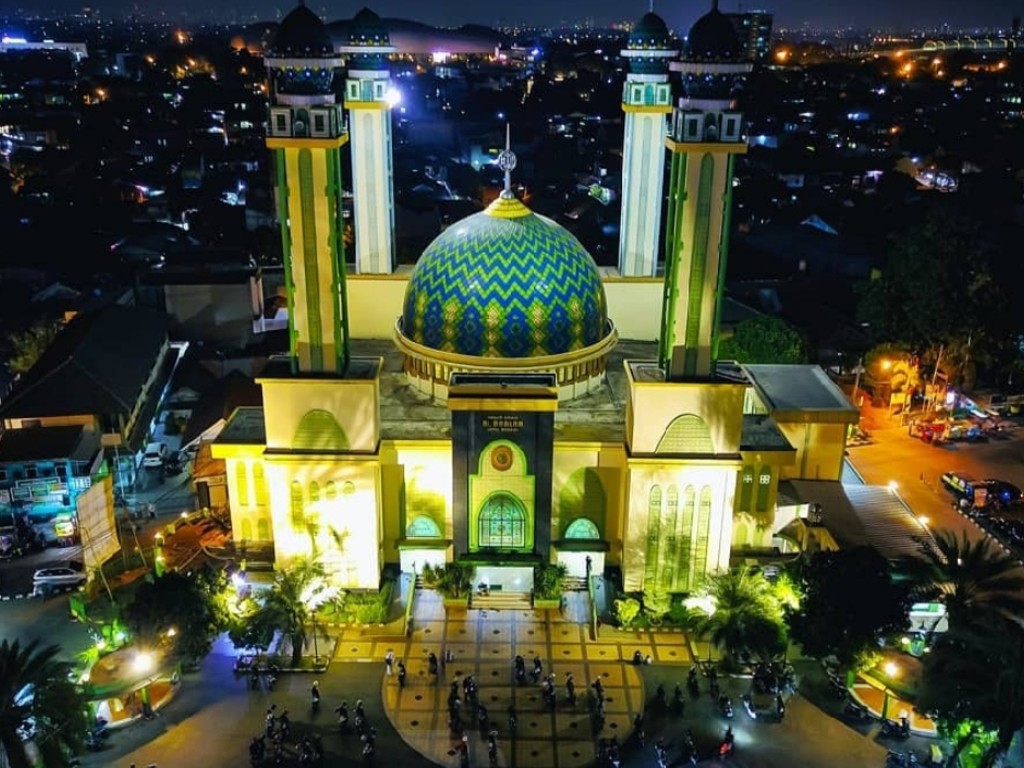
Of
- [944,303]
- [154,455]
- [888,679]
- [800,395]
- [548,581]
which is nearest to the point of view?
[888,679]

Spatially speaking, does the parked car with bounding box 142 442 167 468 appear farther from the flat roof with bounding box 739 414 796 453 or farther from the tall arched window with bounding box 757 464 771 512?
the tall arched window with bounding box 757 464 771 512

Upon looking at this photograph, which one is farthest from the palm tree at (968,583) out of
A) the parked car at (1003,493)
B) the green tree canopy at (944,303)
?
the green tree canopy at (944,303)

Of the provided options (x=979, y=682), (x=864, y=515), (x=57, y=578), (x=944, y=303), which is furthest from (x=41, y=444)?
(x=944, y=303)

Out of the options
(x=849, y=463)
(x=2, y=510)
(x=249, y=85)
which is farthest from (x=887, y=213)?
(x=249, y=85)

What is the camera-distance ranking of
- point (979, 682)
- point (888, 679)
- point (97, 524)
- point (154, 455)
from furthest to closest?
point (154, 455), point (97, 524), point (888, 679), point (979, 682)

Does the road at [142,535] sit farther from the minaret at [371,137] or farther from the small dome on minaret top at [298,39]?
the small dome on minaret top at [298,39]

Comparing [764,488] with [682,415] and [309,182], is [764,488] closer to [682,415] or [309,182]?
[682,415]

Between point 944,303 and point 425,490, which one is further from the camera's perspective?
point 944,303

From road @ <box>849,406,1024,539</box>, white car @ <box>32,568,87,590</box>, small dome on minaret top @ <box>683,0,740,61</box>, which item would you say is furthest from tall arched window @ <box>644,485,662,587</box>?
white car @ <box>32,568,87,590</box>
